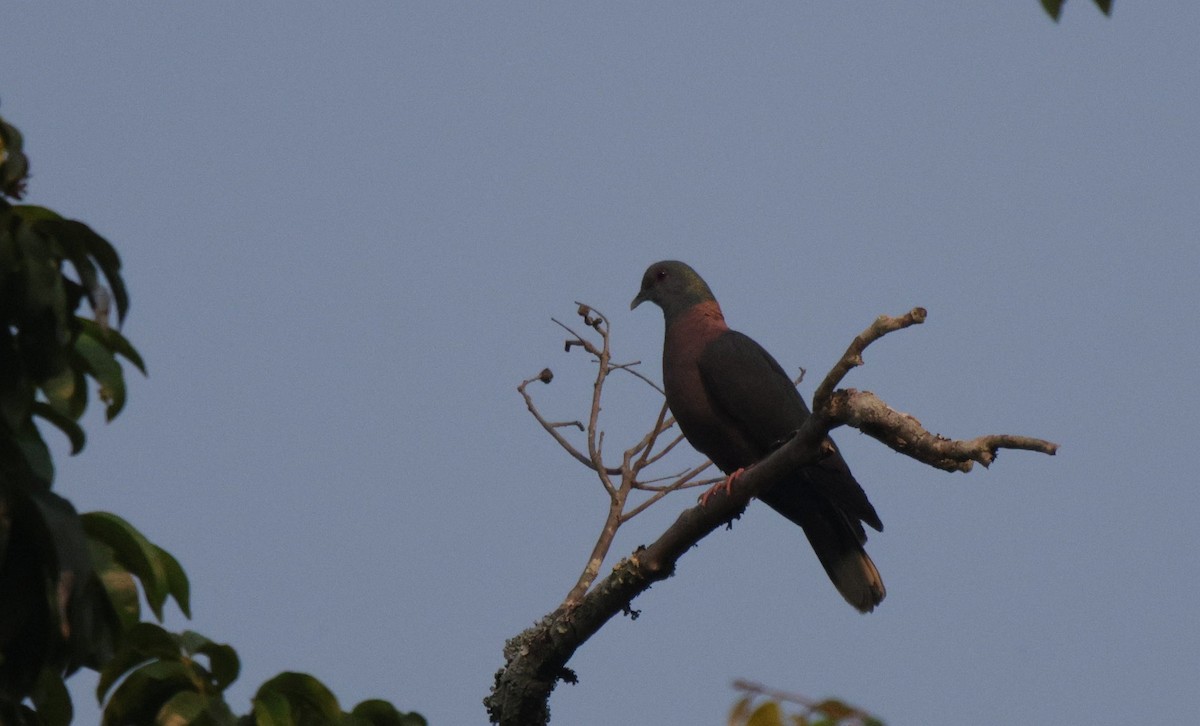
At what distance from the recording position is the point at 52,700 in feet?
5.83

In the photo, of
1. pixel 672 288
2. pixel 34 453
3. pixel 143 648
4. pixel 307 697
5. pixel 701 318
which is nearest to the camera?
pixel 34 453

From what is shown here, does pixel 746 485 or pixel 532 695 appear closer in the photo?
pixel 746 485

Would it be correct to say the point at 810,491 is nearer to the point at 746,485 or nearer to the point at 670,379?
the point at 670,379

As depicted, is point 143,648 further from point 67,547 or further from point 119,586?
point 67,547

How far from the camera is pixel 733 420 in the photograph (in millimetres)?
5262

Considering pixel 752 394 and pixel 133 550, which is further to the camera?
pixel 752 394

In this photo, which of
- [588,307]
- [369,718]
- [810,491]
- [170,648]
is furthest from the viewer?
[810,491]

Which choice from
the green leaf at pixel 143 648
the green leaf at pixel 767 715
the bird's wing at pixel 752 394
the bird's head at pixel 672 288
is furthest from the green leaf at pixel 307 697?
the bird's head at pixel 672 288

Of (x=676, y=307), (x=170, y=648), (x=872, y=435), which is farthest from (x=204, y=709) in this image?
(x=676, y=307)

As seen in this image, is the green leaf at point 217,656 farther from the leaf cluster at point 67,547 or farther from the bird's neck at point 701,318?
the bird's neck at point 701,318

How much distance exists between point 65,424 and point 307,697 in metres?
0.58

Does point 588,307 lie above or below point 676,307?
below

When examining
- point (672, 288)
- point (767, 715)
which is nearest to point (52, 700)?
point (767, 715)

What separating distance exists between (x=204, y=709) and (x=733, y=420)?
12.0 feet
